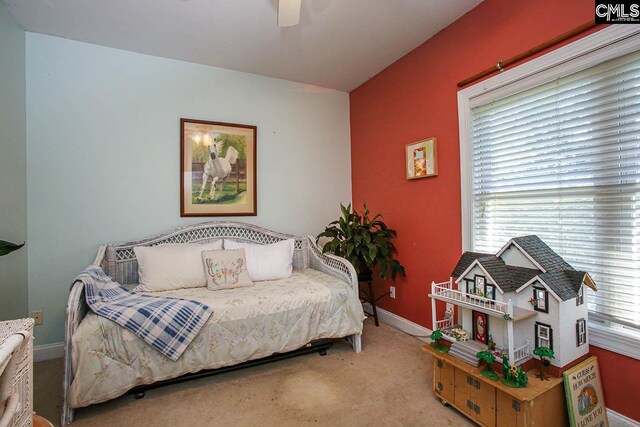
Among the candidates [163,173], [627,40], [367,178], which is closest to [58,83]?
[163,173]

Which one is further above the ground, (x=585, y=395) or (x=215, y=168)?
(x=215, y=168)

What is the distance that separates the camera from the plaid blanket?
1737 mm

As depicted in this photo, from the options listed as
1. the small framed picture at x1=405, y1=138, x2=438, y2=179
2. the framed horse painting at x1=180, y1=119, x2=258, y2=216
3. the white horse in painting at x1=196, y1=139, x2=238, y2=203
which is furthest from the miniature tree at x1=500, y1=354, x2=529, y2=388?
the white horse in painting at x1=196, y1=139, x2=238, y2=203

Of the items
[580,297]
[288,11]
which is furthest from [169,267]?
[580,297]

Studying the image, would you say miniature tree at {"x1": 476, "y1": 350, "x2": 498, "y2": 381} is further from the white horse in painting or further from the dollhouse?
the white horse in painting

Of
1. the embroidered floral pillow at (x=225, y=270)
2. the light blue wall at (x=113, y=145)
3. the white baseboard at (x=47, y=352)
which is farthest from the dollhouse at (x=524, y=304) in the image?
the white baseboard at (x=47, y=352)

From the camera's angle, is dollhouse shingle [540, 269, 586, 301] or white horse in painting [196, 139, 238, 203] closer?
dollhouse shingle [540, 269, 586, 301]

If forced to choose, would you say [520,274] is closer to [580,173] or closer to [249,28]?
→ [580,173]

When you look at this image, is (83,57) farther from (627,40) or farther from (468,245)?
(627,40)

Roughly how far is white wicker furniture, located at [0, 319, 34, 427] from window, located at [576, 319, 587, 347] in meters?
2.14

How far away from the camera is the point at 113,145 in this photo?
2625mm

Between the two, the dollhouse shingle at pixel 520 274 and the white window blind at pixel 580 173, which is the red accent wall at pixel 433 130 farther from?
the dollhouse shingle at pixel 520 274

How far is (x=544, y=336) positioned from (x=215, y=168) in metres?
2.81

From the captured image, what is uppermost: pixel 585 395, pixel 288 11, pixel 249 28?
pixel 249 28
